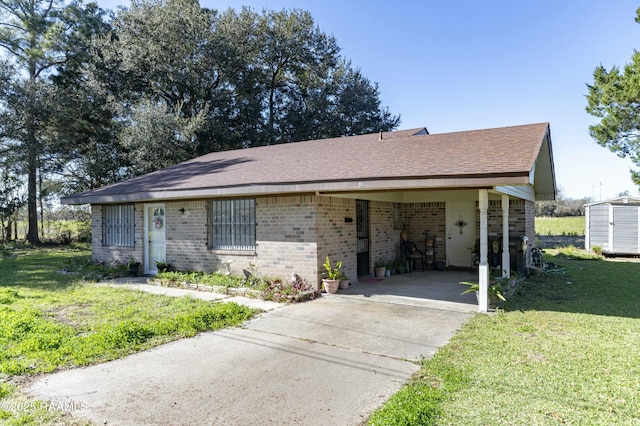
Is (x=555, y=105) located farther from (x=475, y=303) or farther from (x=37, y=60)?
(x=37, y=60)

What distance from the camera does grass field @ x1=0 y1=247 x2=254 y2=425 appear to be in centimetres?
406

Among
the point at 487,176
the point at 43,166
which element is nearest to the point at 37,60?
the point at 43,166

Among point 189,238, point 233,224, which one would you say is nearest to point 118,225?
point 189,238

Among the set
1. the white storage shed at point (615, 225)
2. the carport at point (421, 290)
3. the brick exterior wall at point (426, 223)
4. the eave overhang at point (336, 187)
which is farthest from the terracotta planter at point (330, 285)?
the white storage shed at point (615, 225)

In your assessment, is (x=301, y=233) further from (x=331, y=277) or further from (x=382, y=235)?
(x=382, y=235)

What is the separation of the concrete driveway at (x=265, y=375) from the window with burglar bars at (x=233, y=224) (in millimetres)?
3237

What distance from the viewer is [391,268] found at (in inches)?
417

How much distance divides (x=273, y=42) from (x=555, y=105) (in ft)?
52.6

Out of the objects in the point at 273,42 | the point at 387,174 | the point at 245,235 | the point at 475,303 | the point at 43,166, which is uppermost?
the point at 273,42

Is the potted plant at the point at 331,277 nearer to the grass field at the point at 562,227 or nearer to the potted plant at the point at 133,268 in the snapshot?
the potted plant at the point at 133,268

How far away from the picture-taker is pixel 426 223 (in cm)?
1185

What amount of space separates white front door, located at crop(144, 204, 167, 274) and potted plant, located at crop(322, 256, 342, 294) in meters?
5.10

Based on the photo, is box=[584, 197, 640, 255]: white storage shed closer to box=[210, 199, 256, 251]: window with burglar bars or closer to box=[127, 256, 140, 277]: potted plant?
box=[210, 199, 256, 251]: window with burglar bars

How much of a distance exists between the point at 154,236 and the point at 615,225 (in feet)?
55.4
